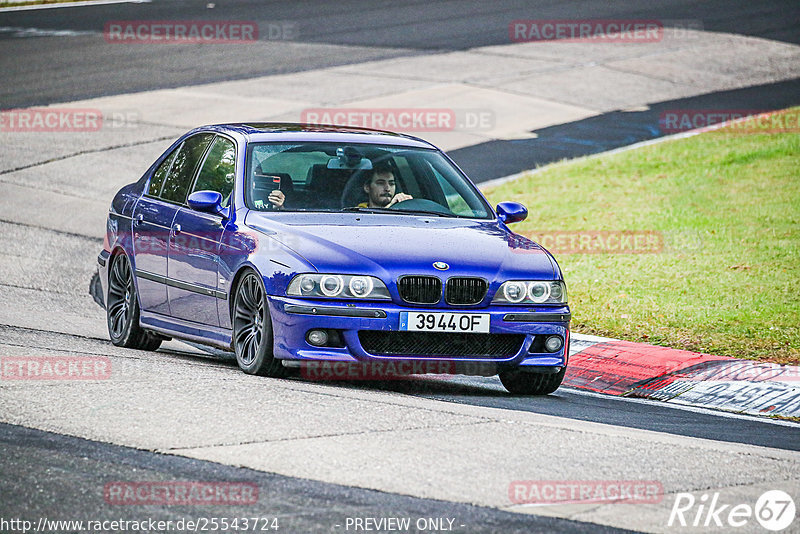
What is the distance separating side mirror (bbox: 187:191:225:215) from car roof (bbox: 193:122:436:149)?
23.0 inches

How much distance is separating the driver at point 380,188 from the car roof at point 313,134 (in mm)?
367

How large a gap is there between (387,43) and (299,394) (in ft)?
75.2

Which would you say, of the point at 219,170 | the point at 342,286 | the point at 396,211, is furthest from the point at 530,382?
the point at 219,170

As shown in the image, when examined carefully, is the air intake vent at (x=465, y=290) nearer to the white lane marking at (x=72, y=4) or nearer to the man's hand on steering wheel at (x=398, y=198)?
the man's hand on steering wheel at (x=398, y=198)

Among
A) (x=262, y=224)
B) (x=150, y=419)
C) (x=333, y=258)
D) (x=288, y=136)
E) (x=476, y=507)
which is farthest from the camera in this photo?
(x=288, y=136)

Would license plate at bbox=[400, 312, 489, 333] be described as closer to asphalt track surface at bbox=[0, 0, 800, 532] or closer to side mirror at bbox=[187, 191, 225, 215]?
asphalt track surface at bbox=[0, 0, 800, 532]

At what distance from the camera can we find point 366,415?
702 centimetres

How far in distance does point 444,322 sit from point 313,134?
84.2 inches

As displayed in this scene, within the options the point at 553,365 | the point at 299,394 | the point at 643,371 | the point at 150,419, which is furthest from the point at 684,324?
the point at 150,419

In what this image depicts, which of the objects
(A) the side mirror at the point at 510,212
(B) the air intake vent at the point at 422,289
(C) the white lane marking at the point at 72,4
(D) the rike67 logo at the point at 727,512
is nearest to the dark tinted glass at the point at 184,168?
(A) the side mirror at the point at 510,212

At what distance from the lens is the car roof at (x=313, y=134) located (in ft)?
30.9

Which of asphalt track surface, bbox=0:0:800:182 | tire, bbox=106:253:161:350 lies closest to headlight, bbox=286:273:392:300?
tire, bbox=106:253:161:350

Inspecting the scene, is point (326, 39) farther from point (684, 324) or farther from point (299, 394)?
point (299, 394)

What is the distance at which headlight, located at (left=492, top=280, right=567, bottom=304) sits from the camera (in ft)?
26.9
